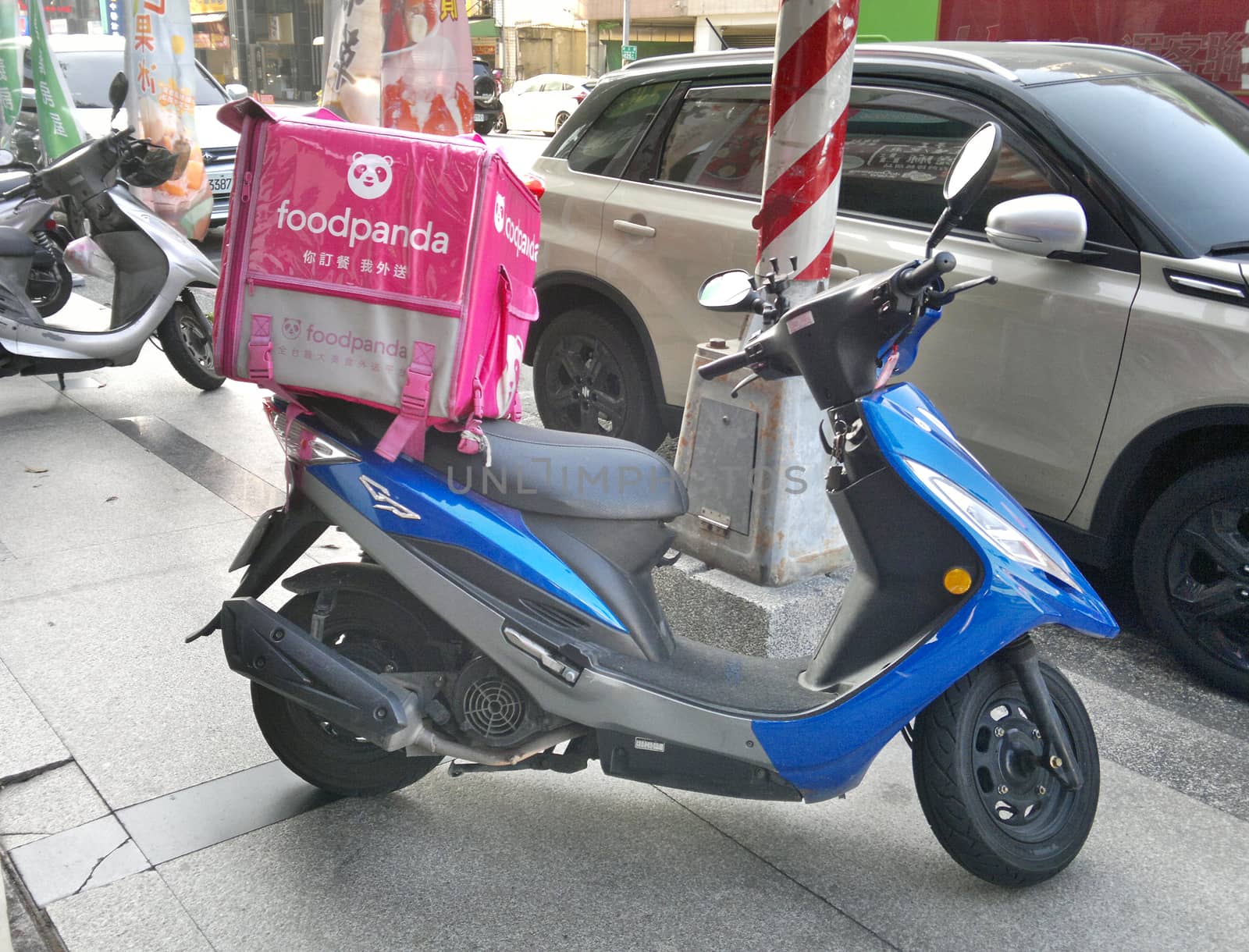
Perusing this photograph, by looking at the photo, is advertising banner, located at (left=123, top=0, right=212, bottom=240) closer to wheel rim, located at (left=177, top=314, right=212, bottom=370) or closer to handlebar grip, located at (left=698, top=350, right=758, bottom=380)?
wheel rim, located at (left=177, top=314, right=212, bottom=370)

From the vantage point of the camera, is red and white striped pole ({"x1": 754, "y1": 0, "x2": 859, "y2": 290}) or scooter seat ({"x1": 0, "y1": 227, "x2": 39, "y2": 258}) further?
scooter seat ({"x1": 0, "y1": 227, "x2": 39, "y2": 258})

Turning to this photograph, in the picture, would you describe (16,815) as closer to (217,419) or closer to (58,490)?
(58,490)

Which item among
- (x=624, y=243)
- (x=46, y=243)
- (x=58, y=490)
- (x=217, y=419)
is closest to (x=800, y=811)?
(x=624, y=243)

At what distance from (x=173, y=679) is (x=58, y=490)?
2050mm

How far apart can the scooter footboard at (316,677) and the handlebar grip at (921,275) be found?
140 centimetres

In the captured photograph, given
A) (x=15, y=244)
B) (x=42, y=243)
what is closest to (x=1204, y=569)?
(x=15, y=244)

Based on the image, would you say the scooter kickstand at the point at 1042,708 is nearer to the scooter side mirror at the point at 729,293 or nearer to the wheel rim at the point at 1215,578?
the scooter side mirror at the point at 729,293

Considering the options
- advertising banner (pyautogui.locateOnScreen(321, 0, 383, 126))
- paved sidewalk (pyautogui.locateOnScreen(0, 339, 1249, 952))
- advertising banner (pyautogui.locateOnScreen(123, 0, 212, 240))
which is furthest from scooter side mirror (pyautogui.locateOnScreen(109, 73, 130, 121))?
paved sidewalk (pyautogui.locateOnScreen(0, 339, 1249, 952))

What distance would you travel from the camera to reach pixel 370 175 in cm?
252

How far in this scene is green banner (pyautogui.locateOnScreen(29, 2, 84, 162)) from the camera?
10.7m

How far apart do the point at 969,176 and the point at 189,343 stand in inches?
208

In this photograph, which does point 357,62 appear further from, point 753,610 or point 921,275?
point 921,275

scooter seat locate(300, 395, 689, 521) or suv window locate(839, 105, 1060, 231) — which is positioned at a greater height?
suv window locate(839, 105, 1060, 231)

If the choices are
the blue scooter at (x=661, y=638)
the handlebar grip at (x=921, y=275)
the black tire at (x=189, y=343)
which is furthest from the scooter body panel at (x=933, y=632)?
the black tire at (x=189, y=343)
